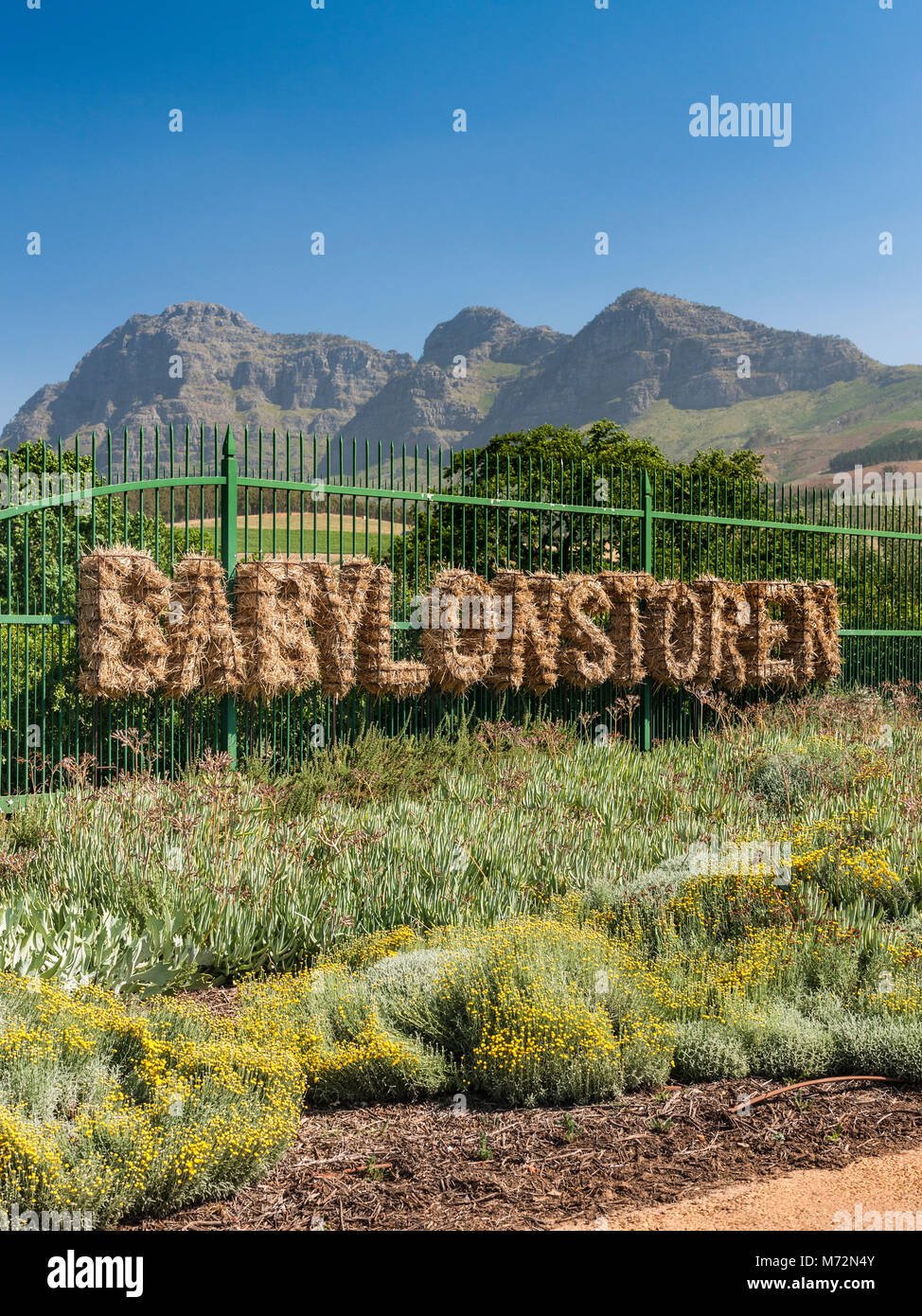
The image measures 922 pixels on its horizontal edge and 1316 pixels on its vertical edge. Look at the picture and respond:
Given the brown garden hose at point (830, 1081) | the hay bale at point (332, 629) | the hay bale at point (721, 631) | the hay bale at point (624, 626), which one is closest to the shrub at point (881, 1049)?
the brown garden hose at point (830, 1081)

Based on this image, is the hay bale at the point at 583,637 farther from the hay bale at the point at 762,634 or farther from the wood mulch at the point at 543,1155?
the wood mulch at the point at 543,1155

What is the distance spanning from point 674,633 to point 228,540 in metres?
5.65

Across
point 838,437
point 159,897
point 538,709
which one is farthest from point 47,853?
point 838,437

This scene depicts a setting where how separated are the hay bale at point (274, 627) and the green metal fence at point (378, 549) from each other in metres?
0.23

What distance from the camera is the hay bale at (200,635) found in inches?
310

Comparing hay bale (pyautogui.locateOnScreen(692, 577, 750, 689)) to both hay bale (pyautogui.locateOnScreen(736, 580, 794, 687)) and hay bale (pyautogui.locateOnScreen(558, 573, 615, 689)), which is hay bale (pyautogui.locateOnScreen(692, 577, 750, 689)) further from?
hay bale (pyautogui.locateOnScreen(558, 573, 615, 689))

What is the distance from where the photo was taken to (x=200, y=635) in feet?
26.0

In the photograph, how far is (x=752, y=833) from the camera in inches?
255

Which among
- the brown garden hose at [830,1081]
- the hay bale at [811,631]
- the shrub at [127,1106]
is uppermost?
the hay bale at [811,631]

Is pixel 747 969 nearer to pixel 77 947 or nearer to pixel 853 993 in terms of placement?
pixel 853 993

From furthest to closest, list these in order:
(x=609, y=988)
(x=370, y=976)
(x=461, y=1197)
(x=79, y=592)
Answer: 1. (x=79, y=592)
2. (x=370, y=976)
3. (x=609, y=988)
4. (x=461, y=1197)

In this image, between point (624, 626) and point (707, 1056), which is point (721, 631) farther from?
point (707, 1056)

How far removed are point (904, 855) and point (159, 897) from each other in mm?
4213
